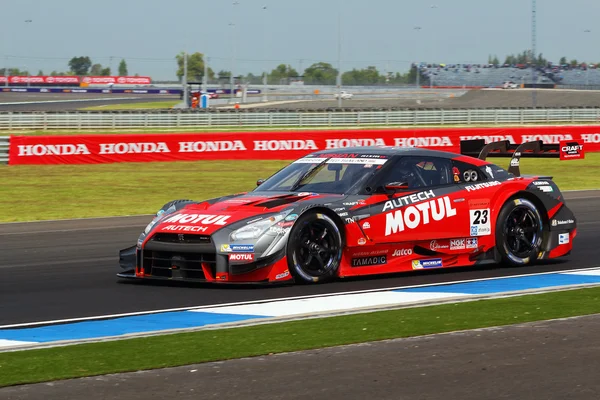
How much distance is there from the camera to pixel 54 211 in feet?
60.6

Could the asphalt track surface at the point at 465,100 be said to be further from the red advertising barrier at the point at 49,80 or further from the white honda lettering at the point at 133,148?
the white honda lettering at the point at 133,148

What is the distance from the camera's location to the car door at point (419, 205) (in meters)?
9.89

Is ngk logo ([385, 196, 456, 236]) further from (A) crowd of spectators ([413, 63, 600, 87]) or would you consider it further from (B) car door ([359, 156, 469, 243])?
(A) crowd of spectators ([413, 63, 600, 87])

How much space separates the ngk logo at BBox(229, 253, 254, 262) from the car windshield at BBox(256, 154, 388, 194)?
1289 millimetres

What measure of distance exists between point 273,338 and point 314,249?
264 cm

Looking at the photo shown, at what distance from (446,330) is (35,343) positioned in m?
2.82

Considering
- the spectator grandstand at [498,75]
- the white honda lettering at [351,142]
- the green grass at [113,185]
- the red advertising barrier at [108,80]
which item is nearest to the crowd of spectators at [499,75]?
the spectator grandstand at [498,75]

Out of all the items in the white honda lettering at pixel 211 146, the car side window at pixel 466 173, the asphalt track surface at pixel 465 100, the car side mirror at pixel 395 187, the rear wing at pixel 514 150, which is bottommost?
the white honda lettering at pixel 211 146

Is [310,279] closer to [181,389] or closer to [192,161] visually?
[181,389]

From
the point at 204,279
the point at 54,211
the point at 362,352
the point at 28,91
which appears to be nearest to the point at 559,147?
the point at 204,279

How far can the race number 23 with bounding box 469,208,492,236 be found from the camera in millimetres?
10523

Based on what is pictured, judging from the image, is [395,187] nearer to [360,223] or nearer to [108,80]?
[360,223]

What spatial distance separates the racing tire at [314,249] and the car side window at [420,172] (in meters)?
0.93

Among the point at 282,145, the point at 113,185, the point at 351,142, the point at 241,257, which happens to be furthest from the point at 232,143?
the point at 241,257
